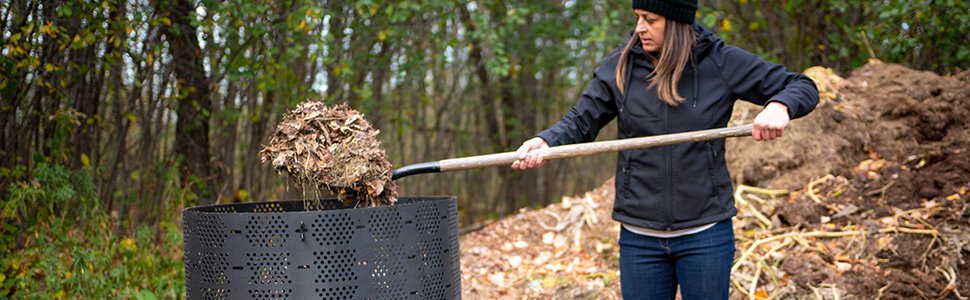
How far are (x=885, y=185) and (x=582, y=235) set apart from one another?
2.05 meters

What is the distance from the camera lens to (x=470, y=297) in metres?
5.39

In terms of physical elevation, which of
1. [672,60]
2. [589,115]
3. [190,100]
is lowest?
[589,115]

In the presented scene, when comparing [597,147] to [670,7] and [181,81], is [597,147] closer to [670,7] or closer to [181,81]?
[670,7]

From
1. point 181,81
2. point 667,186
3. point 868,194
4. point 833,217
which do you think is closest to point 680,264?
point 667,186

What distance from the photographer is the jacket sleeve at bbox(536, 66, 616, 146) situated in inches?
120

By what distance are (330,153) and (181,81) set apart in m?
3.20

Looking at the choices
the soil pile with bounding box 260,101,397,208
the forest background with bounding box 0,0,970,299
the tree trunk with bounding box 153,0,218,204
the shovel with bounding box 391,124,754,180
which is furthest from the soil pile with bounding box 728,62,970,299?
the tree trunk with bounding box 153,0,218,204

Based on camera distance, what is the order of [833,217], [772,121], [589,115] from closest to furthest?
[772,121], [589,115], [833,217]

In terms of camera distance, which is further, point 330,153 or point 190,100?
point 190,100

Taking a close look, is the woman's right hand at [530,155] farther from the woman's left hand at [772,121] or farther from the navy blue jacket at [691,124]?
the woman's left hand at [772,121]

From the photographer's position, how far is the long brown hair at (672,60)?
2.85 m

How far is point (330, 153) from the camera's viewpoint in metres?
2.77

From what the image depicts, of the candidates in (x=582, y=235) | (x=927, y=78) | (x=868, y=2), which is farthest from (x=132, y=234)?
(x=868, y=2)

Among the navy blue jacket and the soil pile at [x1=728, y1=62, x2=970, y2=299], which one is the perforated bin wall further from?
the soil pile at [x1=728, y1=62, x2=970, y2=299]
